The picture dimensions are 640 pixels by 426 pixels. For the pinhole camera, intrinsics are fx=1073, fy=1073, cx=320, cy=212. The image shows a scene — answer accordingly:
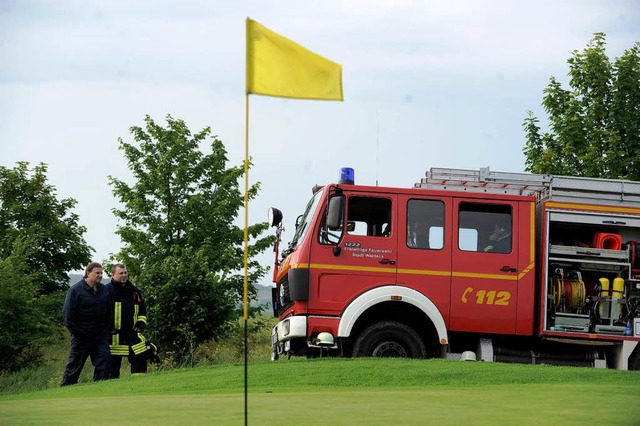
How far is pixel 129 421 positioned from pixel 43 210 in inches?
1535

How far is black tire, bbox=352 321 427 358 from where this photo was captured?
14.0 metres

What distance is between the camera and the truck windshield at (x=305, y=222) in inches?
559

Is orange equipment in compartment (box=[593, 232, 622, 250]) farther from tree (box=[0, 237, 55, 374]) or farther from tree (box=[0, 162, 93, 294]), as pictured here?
tree (box=[0, 162, 93, 294])

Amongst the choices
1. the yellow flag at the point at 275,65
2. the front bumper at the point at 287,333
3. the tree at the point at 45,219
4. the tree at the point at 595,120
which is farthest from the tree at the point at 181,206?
the yellow flag at the point at 275,65

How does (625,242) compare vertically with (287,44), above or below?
below

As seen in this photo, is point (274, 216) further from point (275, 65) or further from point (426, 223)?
point (275, 65)

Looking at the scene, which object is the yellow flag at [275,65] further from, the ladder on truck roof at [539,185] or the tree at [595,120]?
the tree at [595,120]

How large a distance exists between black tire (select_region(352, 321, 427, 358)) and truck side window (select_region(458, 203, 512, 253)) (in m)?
1.35

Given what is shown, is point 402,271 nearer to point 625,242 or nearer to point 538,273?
point 538,273

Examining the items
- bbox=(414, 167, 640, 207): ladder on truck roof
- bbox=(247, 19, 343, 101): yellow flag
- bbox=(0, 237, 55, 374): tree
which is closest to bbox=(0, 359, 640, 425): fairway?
bbox=(414, 167, 640, 207): ladder on truck roof

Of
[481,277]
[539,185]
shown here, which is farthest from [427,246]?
[539,185]

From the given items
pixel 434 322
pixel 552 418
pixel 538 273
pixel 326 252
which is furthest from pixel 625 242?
pixel 552 418

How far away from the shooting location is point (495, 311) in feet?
46.4

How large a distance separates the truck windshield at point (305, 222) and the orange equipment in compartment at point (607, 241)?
372 centimetres
